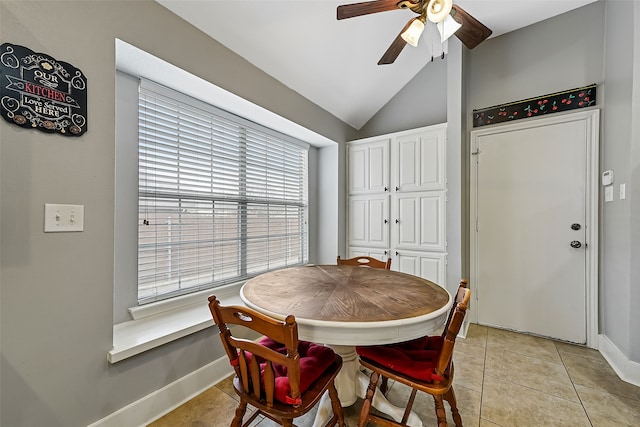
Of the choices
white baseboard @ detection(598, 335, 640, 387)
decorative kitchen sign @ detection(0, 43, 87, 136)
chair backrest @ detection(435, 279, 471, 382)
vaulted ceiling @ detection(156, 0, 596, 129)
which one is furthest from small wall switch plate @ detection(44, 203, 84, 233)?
white baseboard @ detection(598, 335, 640, 387)

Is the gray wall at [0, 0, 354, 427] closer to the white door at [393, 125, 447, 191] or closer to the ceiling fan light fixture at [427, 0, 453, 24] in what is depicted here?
the ceiling fan light fixture at [427, 0, 453, 24]

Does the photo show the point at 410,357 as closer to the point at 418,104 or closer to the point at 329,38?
the point at 329,38

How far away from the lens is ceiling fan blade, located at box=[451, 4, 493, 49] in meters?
1.44

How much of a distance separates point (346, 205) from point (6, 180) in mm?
2861

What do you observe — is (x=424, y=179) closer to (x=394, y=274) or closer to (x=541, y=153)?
(x=541, y=153)

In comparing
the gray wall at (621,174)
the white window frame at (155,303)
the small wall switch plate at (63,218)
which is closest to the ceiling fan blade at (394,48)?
the white window frame at (155,303)

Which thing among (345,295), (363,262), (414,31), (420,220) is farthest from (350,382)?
(414,31)

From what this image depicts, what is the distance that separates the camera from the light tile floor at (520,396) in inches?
58.4

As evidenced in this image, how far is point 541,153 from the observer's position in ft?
8.27

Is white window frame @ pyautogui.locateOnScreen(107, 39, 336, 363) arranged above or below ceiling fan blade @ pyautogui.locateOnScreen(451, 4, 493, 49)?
below

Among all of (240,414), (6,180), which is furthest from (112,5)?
(240,414)

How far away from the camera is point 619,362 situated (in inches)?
75.5

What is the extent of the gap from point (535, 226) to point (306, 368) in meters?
2.64

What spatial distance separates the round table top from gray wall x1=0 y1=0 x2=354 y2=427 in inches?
29.7
